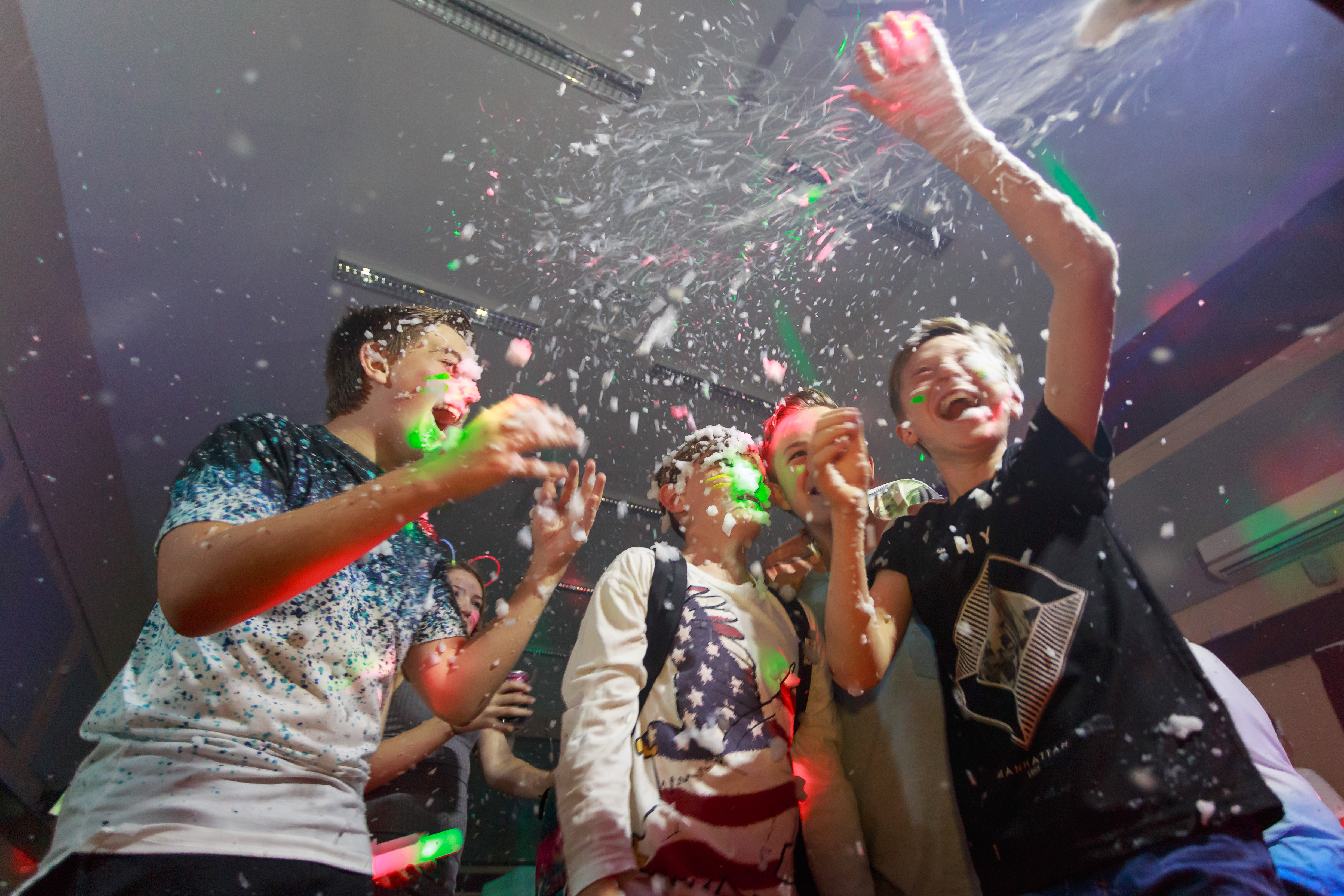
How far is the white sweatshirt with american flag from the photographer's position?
3.41ft

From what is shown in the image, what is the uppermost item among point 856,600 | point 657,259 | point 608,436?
point 657,259

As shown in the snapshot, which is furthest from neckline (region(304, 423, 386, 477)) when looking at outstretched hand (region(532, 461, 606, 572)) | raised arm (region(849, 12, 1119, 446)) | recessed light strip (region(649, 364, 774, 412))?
recessed light strip (region(649, 364, 774, 412))

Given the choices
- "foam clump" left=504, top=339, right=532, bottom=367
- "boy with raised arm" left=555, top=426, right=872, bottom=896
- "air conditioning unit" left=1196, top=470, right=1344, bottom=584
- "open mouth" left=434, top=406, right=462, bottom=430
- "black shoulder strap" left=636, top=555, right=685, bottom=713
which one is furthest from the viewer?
"foam clump" left=504, top=339, right=532, bottom=367

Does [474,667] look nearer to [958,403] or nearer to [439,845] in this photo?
[439,845]

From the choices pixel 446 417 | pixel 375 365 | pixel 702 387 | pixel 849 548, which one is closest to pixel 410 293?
pixel 702 387

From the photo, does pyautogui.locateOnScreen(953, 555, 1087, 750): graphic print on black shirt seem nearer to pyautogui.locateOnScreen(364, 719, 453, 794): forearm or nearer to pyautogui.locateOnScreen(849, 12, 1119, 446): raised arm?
pyautogui.locateOnScreen(849, 12, 1119, 446): raised arm

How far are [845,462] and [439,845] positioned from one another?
141 centimetres

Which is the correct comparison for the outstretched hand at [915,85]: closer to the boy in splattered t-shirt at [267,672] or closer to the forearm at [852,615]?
the forearm at [852,615]

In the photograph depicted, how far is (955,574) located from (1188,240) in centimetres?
256

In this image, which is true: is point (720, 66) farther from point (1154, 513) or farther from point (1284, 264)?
point (1154, 513)

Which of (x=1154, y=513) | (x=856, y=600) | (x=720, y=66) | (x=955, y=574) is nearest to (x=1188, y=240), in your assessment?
(x=1154, y=513)

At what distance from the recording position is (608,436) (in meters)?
4.20

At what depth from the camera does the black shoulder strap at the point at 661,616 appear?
1.27 meters

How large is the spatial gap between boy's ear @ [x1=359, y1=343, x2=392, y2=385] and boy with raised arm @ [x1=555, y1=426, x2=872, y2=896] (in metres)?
0.70
